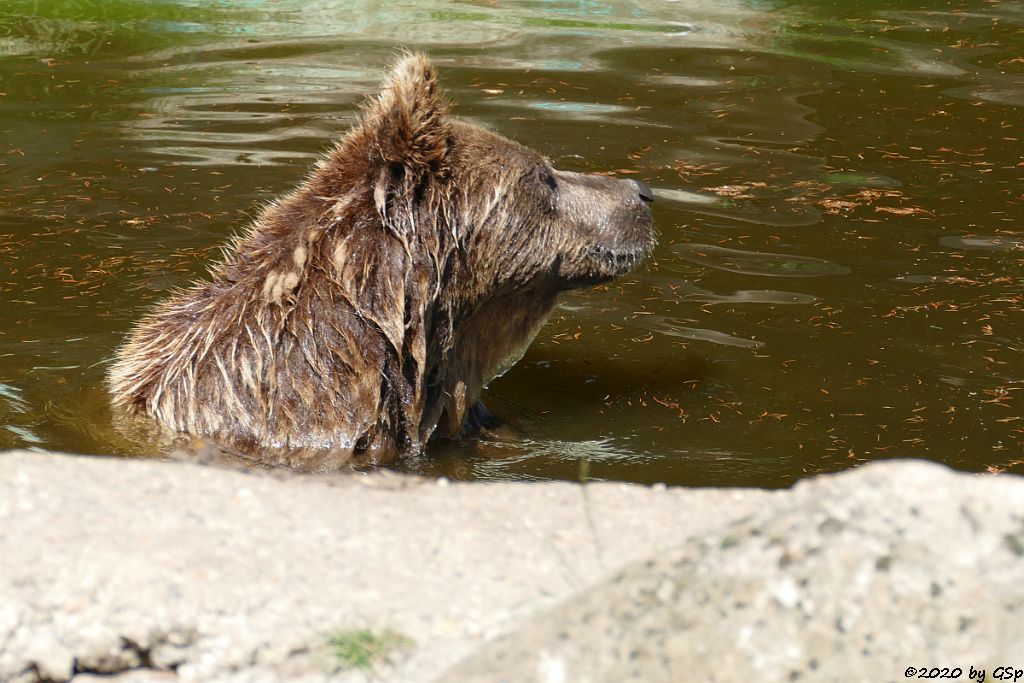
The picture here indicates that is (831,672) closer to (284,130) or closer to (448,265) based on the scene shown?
(448,265)

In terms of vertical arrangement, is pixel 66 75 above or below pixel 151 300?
above

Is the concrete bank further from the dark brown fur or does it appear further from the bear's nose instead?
the bear's nose

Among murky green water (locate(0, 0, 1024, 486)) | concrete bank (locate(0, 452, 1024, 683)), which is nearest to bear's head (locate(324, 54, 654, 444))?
murky green water (locate(0, 0, 1024, 486))

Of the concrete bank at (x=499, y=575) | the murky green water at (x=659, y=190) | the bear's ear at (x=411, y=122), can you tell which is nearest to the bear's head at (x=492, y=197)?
the bear's ear at (x=411, y=122)

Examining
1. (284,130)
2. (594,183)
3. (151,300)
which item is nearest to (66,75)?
(284,130)

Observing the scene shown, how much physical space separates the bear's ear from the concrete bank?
1880 millimetres

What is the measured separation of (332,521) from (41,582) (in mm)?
845

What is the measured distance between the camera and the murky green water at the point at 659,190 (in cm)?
690

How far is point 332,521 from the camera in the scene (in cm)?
420

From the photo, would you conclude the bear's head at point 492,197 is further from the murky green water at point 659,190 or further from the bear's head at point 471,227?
the murky green water at point 659,190

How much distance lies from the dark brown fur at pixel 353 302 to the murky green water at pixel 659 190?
0.39m

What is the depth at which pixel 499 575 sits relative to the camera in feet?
12.7

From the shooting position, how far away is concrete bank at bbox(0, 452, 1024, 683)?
330 centimetres

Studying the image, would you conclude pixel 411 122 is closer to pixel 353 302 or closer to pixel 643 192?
pixel 353 302
